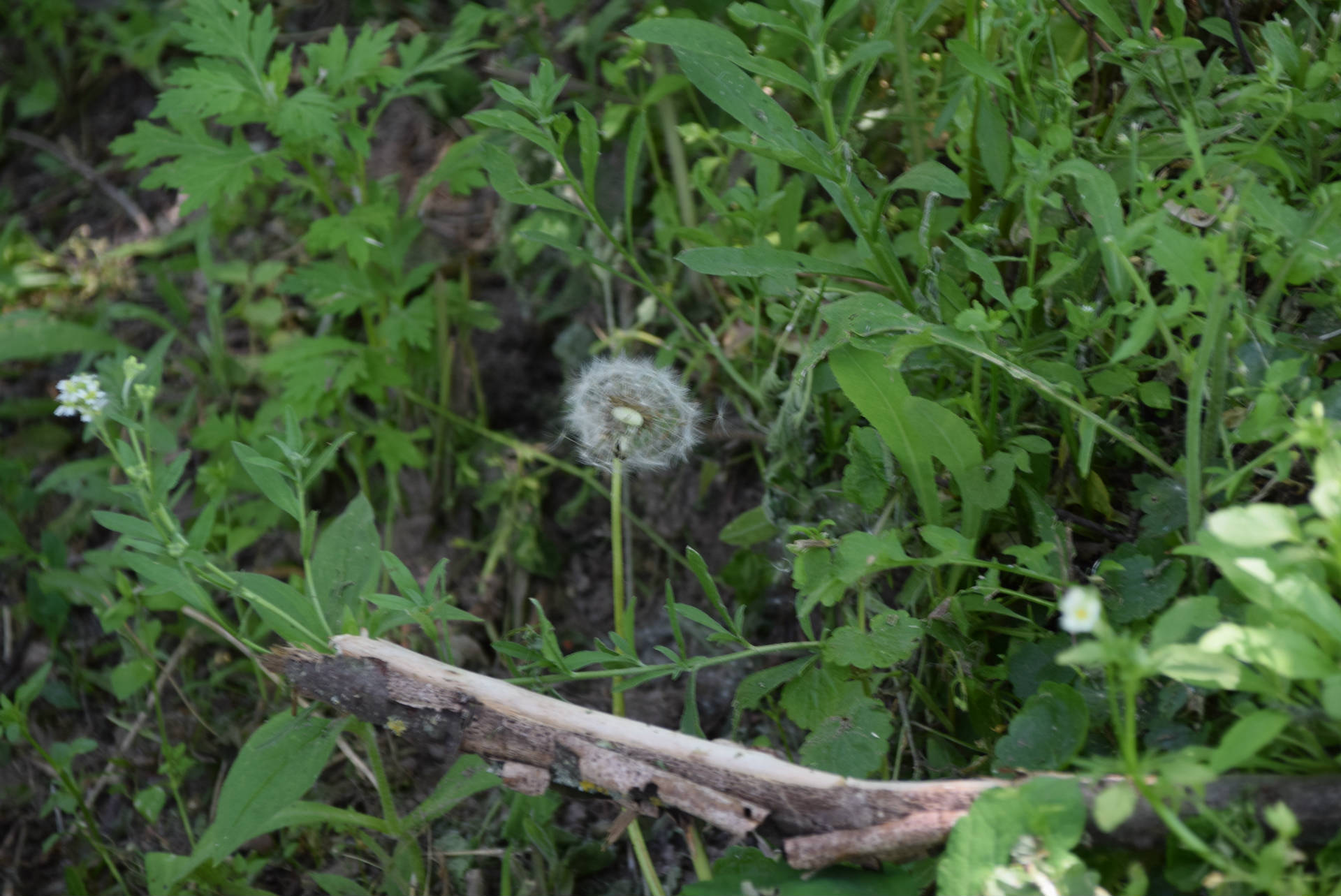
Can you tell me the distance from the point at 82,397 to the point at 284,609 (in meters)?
0.67

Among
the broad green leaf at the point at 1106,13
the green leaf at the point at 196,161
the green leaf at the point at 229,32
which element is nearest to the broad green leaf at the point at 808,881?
the broad green leaf at the point at 1106,13

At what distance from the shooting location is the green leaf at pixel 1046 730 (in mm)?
1453

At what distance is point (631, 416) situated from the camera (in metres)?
2.14

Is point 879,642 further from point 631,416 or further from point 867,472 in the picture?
point 631,416

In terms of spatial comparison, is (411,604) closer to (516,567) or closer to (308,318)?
(516,567)

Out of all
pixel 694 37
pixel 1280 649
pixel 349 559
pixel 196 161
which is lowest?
pixel 349 559

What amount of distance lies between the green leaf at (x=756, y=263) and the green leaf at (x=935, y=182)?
19 centimetres

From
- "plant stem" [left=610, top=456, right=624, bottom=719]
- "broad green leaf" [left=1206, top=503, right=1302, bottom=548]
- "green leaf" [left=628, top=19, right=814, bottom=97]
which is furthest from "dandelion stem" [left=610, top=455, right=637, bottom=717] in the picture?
"broad green leaf" [left=1206, top=503, right=1302, bottom=548]

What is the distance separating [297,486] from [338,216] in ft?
3.23

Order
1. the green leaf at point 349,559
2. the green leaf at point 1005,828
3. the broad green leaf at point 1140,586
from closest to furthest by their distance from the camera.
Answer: the green leaf at point 1005,828 < the broad green leaf at point 1140,586 < the green leaf at point 349,559

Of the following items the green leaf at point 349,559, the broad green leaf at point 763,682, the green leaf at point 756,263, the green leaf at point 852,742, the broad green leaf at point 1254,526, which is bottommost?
the green leaf at point 349,559

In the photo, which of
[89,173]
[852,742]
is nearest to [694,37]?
[852,742]

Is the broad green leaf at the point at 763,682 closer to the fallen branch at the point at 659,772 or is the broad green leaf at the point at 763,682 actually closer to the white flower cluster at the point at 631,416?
the fallen branch at the point at 659,772

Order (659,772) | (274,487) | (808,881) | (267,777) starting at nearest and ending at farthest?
(808,881), (659,772), (267,777), (274,487)
